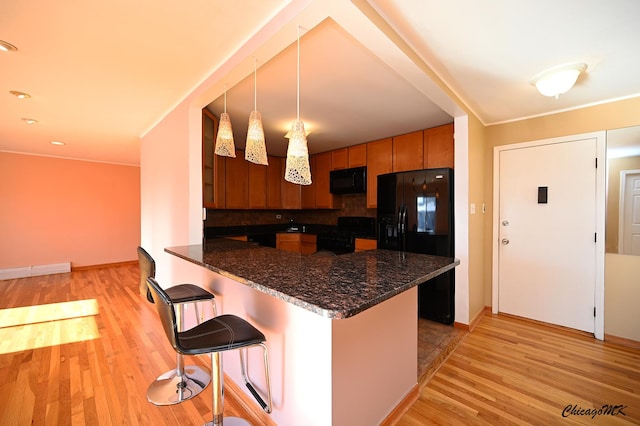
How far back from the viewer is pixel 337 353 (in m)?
1.19

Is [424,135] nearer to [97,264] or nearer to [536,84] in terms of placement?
[536,84]

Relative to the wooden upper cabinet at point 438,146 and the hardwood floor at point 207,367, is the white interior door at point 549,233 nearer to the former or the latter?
the hardwood floor at point 207,367

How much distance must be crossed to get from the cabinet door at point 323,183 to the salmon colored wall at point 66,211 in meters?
4.46

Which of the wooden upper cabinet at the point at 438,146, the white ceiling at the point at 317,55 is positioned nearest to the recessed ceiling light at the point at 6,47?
the white ceiling at the point at 317,55

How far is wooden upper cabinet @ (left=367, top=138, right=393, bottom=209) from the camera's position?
12.6 feet

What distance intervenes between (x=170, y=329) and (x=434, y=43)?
216 cm

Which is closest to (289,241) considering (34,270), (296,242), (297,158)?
(296,242)

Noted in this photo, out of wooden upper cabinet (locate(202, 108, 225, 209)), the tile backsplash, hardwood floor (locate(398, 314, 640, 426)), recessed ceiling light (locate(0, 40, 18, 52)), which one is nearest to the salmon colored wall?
the tile backsplash

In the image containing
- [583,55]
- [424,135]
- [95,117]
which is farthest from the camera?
[424,135]

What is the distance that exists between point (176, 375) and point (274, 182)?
3.50 meters

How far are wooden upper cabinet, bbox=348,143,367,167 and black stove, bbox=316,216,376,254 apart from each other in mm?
932

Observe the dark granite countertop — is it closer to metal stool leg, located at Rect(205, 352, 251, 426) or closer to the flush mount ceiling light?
metal stool leg, located at Rect(205, 352, 251, 426)

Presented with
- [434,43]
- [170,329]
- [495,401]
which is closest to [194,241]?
[170,329]

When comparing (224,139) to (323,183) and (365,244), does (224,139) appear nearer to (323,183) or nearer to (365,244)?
(365,244)
